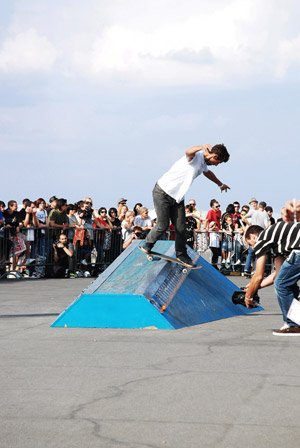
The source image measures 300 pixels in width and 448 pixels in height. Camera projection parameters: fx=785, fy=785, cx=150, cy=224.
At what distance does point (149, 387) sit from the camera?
5809 mm

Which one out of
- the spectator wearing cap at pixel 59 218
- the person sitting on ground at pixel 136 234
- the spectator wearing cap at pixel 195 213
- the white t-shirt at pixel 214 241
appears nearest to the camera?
the spectator wearing cap at pixel 59 218

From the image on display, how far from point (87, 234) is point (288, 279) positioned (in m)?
12.0

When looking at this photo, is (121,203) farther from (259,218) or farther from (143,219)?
(259,218)

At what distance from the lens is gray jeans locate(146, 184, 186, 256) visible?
35.4 ft

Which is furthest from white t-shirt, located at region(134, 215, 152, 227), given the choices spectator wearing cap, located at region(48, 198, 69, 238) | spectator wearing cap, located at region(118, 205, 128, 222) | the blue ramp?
the blue ramp

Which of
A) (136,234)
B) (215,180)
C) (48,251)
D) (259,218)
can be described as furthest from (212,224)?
(215,180)

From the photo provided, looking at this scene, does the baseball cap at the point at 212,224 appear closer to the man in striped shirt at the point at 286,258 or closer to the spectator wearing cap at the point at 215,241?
the spectator wearing cap at the point at 215,241

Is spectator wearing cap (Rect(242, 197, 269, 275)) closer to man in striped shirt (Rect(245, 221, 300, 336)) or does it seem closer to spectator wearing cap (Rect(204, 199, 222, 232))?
spectator wearing cap (Rect(204, 199, 222, 232))

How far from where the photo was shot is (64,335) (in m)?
8.76

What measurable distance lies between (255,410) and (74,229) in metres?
15.1

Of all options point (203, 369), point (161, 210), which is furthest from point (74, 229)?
point (203, 369)

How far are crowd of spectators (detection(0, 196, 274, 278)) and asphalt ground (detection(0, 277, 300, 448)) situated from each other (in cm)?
915

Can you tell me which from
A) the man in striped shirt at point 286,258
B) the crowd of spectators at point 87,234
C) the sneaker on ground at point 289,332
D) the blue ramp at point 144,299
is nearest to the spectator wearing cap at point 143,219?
the crowd of spectators at point 87,234

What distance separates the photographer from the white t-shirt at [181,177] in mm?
10836
